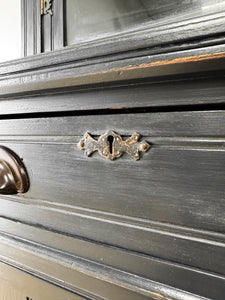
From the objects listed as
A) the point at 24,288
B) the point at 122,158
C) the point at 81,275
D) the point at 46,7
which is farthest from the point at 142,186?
the point at 46,7

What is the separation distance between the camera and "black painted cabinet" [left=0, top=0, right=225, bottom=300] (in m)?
0.26

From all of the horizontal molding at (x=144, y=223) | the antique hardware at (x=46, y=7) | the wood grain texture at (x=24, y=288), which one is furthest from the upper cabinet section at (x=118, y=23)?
the wood grain texture at (x=24, y=288)

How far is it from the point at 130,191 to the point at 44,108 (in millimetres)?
145

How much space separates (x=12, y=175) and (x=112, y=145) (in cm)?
15

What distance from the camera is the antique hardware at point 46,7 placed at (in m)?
0.48

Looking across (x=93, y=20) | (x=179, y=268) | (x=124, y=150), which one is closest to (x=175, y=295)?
(x=179, y=268)

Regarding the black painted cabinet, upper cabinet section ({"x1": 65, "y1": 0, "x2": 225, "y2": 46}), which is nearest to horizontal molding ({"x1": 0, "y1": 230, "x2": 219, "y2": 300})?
the black painted cabinet

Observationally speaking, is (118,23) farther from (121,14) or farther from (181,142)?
(181,142)

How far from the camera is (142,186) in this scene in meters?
0.30

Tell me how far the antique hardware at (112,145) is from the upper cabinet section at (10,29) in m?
0.31

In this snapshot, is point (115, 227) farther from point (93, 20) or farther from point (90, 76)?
point (93, 20)

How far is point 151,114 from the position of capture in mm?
290

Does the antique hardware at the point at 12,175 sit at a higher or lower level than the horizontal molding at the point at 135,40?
lower

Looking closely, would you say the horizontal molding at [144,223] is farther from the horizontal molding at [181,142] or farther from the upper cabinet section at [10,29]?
the upper cabinet section at [10,29]
